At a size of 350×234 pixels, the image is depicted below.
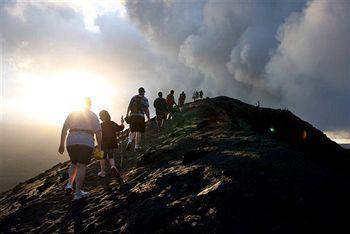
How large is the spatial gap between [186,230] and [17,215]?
639 centimetres

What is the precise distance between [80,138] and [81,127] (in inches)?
11.9

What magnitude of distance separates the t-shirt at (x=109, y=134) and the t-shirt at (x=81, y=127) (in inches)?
96.3

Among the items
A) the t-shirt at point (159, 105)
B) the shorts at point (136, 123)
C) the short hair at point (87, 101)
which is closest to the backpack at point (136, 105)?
the shorts at point (136, 123)

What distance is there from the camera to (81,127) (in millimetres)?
9359

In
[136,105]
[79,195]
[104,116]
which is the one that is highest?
[136,105]

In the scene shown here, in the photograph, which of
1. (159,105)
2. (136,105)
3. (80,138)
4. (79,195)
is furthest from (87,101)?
(159,105)

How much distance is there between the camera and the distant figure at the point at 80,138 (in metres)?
9.20

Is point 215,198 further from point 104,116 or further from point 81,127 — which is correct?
point 104,116

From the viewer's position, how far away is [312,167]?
7.48 metres

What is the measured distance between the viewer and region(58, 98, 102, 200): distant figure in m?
9.20

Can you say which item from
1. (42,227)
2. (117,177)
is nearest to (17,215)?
(42,227)

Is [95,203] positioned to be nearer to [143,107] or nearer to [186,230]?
[186,230]

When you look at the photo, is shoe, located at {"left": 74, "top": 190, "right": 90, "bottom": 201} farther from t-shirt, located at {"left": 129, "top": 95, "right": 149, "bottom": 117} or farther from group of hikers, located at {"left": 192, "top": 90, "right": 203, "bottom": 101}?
group of hikers, located at {"left": 192, "top": 90, "right": 203, "bottom": 101}

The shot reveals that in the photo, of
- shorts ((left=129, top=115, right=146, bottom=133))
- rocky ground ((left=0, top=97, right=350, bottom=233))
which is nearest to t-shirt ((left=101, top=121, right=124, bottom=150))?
rocky ground ((left=0, top=97, right=350, bottom=233))
